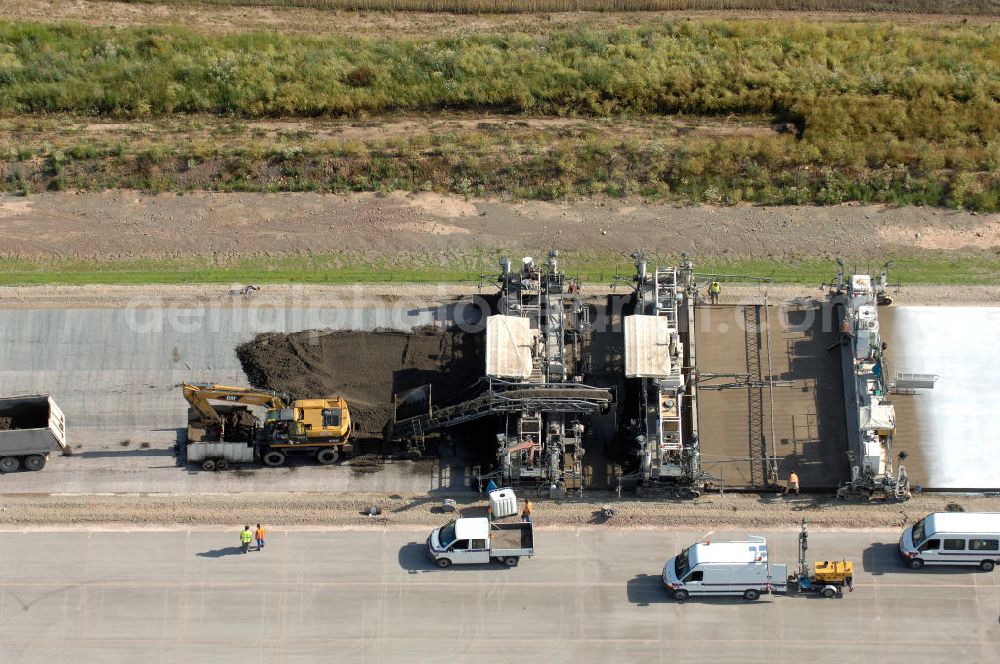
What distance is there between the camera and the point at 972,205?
72.4 metres

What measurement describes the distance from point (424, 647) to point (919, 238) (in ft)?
130

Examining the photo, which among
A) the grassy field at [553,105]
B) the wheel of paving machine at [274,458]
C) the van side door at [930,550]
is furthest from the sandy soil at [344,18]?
the van side door at [930,550]

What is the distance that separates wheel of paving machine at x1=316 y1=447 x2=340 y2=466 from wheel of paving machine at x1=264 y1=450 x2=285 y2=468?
1.81 meters

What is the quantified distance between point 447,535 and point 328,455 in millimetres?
8436

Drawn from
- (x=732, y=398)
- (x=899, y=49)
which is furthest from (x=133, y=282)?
(x=899, y=49)

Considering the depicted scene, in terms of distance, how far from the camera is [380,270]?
68.5 meters

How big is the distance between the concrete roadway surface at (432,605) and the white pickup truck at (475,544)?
707 millimetres

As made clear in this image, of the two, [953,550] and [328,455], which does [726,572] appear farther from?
[328,455]

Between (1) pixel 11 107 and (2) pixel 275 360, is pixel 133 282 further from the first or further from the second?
(1) pixel 11 107

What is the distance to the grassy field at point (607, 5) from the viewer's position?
89.9m

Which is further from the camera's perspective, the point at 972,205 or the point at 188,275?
the point at 972,205

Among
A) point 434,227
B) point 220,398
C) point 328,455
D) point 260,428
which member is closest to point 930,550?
point 328,455

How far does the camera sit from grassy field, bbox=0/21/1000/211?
7381cm

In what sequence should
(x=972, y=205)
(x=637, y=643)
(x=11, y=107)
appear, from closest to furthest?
(x=637, y=643) → (x=972, y=205) → (x=11, y=107)
